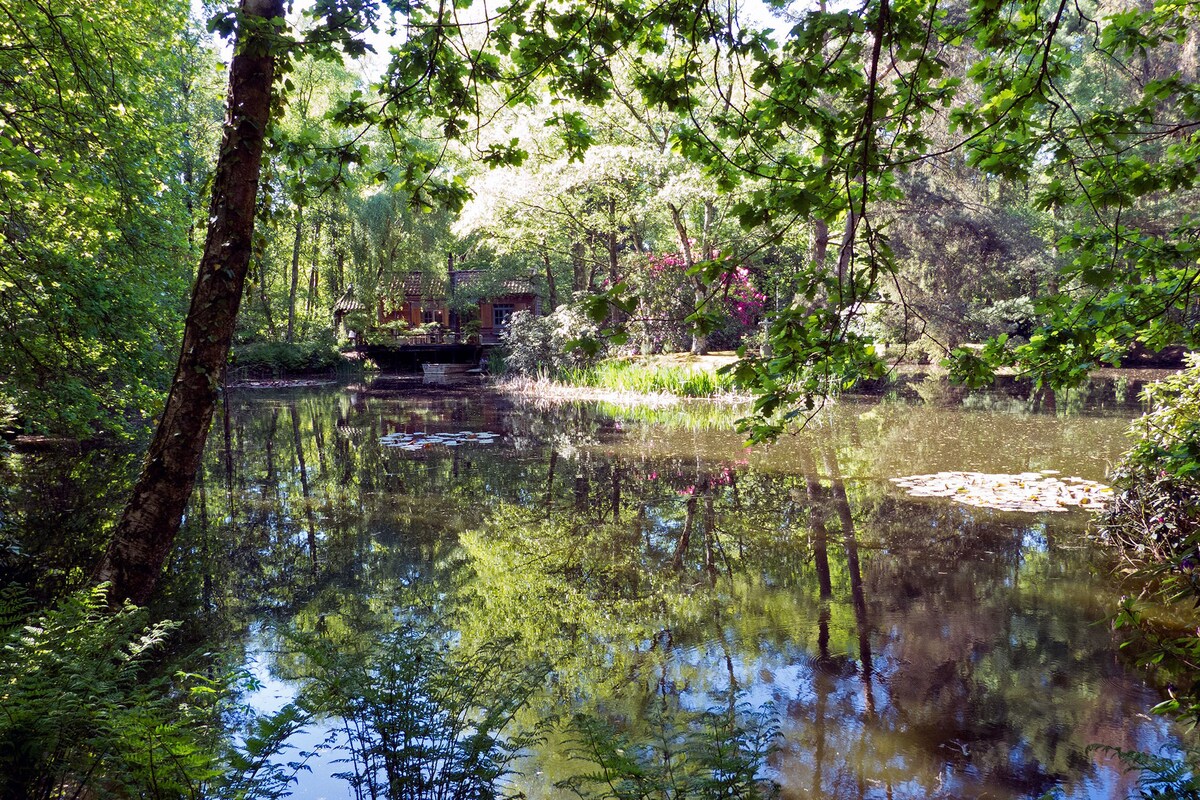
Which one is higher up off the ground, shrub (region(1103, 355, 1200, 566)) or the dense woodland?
the dense woodland

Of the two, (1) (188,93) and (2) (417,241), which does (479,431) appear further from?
(2) (417,241)

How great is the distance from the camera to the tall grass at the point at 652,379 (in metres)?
17.7

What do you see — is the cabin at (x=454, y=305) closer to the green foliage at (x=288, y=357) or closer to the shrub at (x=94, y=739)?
the green foliage at (x=288, y=357)

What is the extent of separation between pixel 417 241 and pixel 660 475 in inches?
903

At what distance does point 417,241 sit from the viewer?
96.7 ft

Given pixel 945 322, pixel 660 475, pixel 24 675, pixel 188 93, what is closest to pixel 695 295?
pixel 945 322

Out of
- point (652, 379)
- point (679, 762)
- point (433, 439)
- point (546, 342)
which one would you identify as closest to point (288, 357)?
point (546, 342)

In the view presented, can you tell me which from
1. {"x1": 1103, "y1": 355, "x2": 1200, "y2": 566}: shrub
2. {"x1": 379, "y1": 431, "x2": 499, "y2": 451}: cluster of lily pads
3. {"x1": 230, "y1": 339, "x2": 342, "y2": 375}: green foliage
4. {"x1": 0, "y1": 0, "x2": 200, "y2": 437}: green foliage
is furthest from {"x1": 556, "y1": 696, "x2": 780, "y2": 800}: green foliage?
{"x1": 230, "y1": 339, "x2": 342, "y2": 375}: green foliage

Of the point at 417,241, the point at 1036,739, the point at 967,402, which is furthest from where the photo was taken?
the point at 417,241

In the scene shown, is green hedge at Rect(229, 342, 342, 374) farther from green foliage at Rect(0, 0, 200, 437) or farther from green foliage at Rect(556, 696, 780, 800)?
green foliage at Rect(556, 696, 780, 800)

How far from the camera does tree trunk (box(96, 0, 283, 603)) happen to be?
3.42 meters

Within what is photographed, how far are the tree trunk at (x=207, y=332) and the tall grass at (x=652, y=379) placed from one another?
13727mm

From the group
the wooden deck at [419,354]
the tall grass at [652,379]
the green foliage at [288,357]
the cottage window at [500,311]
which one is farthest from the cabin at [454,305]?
the tall grass at [652,379]

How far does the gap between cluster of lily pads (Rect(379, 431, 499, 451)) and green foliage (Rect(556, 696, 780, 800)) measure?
8.76m
